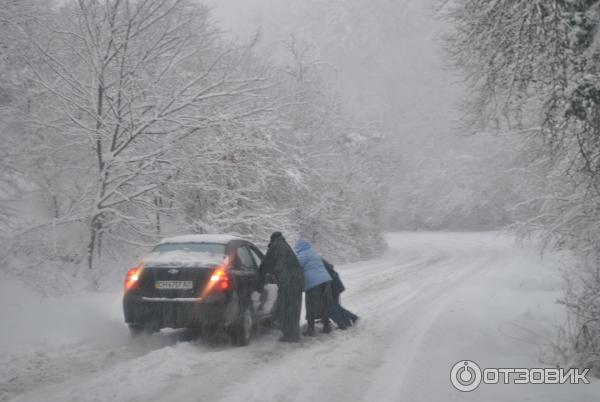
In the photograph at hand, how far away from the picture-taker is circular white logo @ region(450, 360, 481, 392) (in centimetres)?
577

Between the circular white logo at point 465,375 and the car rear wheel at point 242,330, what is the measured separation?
291cm

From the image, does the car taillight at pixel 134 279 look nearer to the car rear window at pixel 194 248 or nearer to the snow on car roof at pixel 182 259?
the snow on car roof at pixel 182 259

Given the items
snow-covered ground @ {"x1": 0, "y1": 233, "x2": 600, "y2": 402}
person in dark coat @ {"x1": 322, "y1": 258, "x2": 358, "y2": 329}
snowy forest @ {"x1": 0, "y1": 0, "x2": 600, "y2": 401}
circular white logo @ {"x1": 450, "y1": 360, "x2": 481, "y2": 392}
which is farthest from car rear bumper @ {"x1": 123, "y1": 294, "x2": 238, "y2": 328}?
circular white logo @ {"x1": 450, "y1": 360, "x2": 481, "y2": 392}

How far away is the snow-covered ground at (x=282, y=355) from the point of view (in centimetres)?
537

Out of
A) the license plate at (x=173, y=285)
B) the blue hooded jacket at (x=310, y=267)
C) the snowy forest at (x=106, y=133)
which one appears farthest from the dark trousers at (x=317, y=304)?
the snowy forest at (x=106, y=133)

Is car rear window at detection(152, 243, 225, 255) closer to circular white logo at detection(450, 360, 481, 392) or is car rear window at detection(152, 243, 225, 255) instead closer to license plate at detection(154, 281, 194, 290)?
license plate at detection(154, 281, 194, 290)

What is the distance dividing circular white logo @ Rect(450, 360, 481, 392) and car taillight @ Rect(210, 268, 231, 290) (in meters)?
3.12

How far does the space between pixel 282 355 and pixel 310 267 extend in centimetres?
198

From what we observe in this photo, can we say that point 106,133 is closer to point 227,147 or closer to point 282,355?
point 227,147

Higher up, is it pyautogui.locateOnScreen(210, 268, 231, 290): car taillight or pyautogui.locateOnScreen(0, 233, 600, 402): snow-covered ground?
pyautogui.locateOnScreen(210, 268, 231, 290): car taillight

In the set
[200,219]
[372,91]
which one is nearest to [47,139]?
[200,219]

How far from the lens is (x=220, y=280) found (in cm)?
725

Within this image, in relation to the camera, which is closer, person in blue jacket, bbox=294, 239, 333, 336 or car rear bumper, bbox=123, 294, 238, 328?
car rear bumper, bbox=123, 294, 238, 328

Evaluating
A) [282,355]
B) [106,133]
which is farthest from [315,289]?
[106,133]
